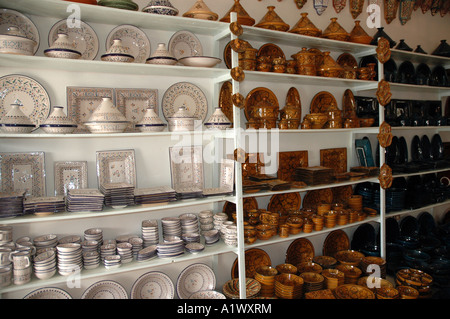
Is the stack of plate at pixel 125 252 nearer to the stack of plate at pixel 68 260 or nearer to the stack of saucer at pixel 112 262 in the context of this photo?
the stack of saucer at pixel 112 262

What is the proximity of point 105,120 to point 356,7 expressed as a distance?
8.48 feet

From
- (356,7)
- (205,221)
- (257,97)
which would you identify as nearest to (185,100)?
(257,97)

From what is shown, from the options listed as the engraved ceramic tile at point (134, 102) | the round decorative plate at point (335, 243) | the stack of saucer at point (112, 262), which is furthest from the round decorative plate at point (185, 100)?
the round decorative plate at point (335, 243)

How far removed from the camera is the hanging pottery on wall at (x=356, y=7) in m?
3.04

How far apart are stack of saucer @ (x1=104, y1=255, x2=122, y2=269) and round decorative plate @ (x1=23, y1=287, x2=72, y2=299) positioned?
310mm

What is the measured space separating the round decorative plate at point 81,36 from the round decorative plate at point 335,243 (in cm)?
240

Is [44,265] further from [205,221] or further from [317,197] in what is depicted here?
[317,197]

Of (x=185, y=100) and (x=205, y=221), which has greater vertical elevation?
(x=185, y=100)

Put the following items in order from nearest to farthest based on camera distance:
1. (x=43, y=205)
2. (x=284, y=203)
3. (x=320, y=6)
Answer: (x=43, y=205) → (x=284, y=203) → (x=320, y=6)

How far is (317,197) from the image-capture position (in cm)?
289

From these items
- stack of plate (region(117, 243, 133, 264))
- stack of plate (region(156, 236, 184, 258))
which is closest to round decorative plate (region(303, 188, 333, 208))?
stack of plate (region(156, 236, 184, 258))
